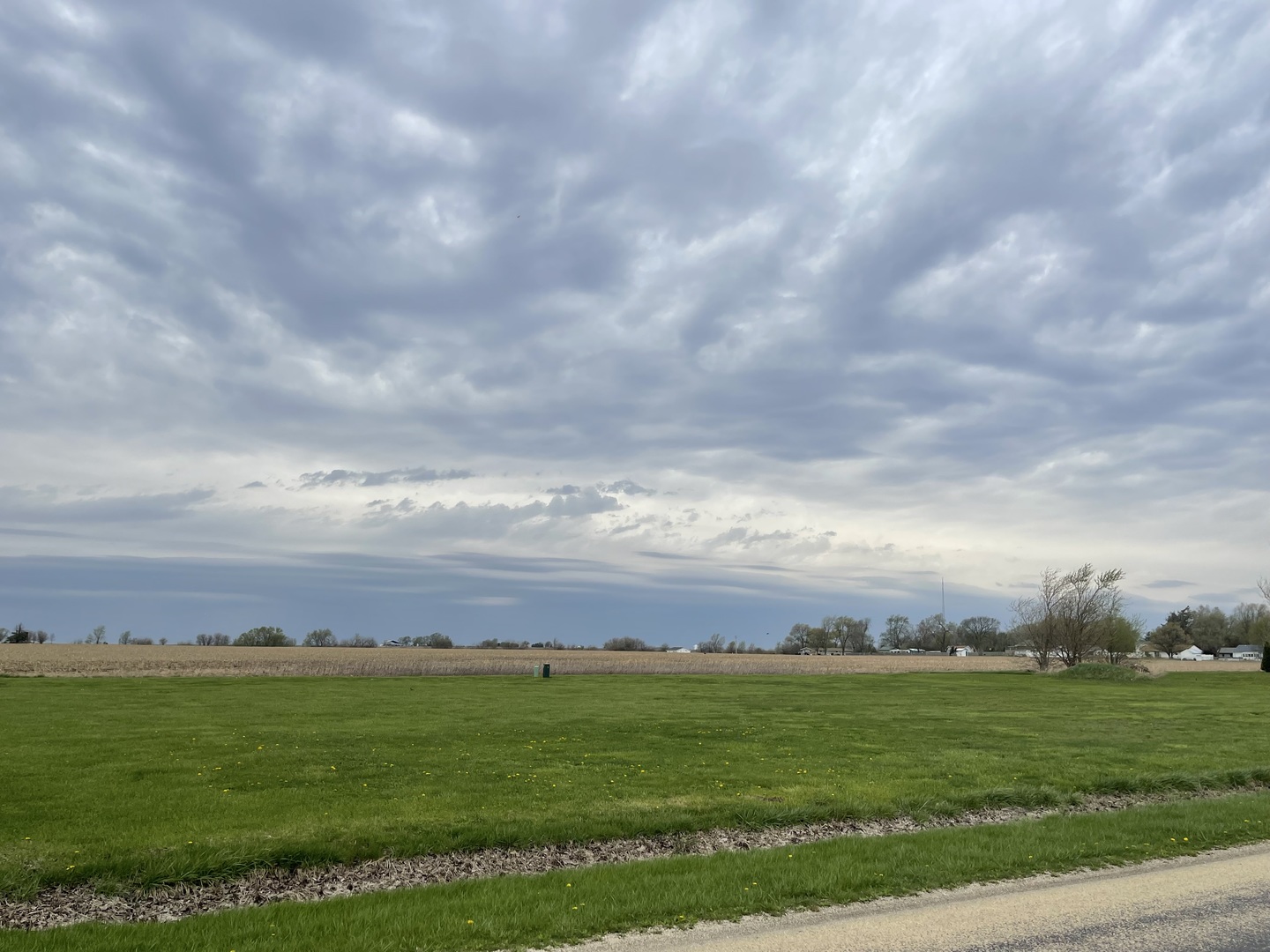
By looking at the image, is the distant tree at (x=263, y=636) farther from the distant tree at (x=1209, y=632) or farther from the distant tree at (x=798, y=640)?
the distant tree at (x=1209, y=632)

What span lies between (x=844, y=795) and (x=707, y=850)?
3.99 metres

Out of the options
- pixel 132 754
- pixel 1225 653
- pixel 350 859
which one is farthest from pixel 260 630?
pixel 1225 653

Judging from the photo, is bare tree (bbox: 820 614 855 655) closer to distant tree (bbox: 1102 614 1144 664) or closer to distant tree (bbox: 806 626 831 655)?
distant tree (bbox: 806 626 831 655)

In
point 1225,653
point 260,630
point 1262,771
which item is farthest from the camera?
point 1225,653

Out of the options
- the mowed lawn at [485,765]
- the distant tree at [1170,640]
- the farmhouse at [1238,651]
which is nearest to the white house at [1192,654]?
the distant tree at [1170,640]

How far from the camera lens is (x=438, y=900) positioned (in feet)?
29.6

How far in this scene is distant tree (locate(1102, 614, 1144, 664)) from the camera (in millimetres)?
78188

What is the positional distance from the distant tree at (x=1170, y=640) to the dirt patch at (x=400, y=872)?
187 meters

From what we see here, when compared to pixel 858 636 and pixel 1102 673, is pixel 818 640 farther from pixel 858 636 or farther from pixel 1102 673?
pixel 1102 673

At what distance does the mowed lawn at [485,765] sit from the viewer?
1191 centimetres

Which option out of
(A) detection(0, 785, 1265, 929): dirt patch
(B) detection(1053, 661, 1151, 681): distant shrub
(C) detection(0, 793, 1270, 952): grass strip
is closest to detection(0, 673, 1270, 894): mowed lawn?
(A) detection(0, 785, 1265, 929): dirt patch

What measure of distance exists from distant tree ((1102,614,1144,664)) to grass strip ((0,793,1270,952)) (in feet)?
248

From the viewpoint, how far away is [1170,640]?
6609 inches

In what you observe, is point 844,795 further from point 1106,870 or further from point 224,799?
point 224,799
